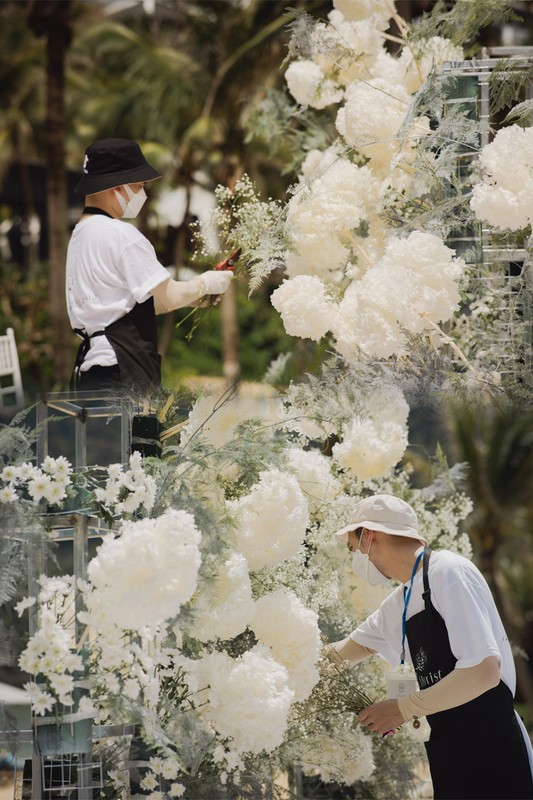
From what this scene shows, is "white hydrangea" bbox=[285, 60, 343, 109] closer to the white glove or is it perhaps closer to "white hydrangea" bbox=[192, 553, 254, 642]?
the white glove

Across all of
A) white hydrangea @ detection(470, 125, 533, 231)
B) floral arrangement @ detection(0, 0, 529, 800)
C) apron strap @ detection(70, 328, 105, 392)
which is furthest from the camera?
apron strap @ detection(70, 328, 105, 392)

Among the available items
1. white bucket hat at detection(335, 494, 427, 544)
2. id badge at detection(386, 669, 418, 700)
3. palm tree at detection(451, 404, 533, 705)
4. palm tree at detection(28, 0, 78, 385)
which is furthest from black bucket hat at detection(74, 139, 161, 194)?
palm tree at detection(28, 0, 78, 385)

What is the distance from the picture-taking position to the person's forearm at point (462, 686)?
3.21m

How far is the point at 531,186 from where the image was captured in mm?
3805

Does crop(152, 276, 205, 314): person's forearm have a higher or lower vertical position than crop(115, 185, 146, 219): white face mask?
lower

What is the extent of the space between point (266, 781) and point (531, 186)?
216 cm

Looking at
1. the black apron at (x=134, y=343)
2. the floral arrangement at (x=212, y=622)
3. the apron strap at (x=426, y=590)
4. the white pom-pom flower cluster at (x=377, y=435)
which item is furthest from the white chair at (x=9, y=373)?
the apron strap at (x=426, y=590)

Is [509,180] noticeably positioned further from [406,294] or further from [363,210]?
[363,210]

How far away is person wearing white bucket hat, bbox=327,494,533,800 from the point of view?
128 inches

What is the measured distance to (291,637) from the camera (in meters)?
3.44

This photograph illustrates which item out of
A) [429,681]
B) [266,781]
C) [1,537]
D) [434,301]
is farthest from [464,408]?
[1,537]

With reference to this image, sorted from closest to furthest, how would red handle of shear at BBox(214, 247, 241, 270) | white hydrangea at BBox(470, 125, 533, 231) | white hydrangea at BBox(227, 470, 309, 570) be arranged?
white hydrangea at BBox(227, 470, 309, 570) → white hydrangea at BBox(470, 125, 533, 231) → red handle of shear at BBox(214, 247, 241, 270)

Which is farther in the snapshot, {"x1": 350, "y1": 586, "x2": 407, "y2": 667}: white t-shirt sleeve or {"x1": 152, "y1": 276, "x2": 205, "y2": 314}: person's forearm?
{"x1": 152, "y1": 276, "x2": 205, "y2": 314}: person's forearm

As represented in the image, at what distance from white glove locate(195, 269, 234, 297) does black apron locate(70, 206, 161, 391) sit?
209 millimetres
